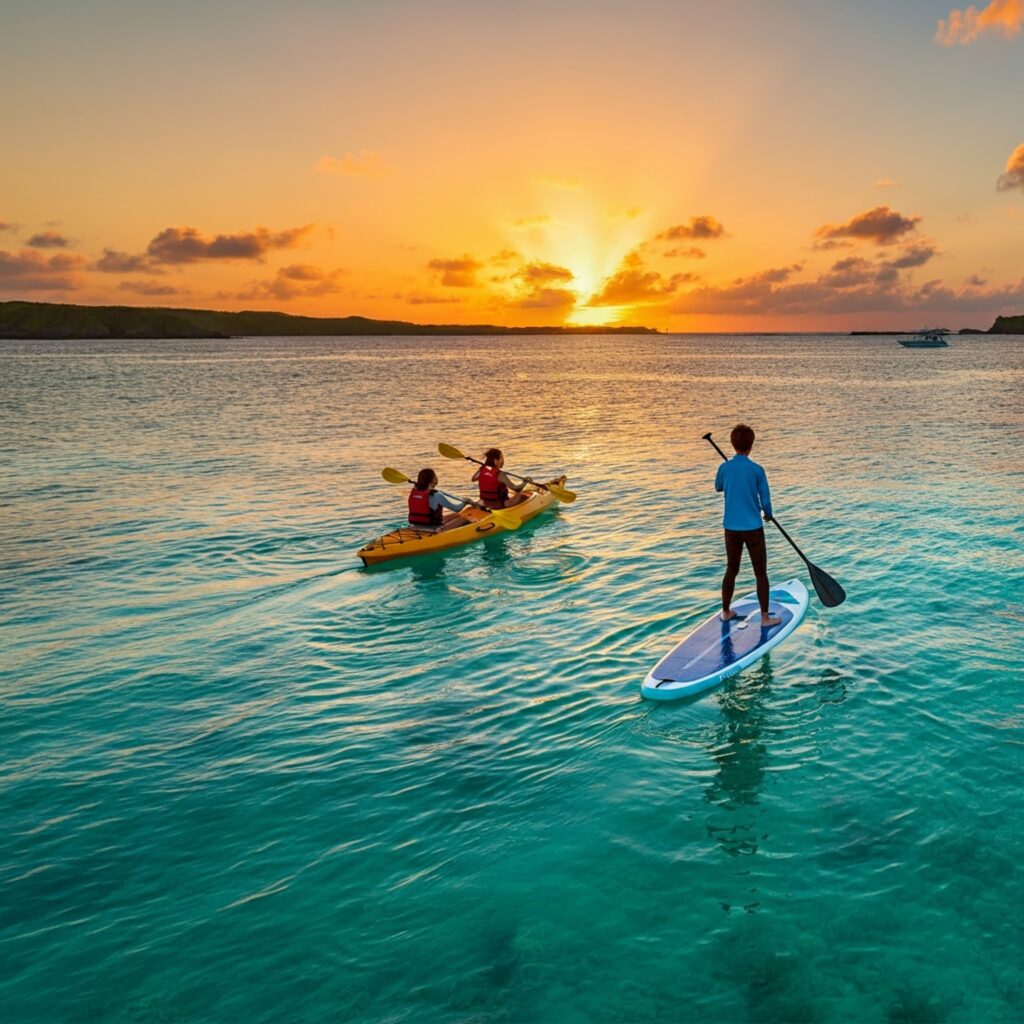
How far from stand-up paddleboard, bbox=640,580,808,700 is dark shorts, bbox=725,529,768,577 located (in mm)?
1008

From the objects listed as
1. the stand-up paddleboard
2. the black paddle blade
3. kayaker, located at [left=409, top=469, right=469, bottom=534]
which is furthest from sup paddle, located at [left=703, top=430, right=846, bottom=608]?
kayaker, located at [left=409, top=469, right=469, bottom=534]

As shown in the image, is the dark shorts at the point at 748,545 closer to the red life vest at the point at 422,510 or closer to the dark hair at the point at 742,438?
the dark hair at the point at 742,438

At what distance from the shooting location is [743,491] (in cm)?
1100

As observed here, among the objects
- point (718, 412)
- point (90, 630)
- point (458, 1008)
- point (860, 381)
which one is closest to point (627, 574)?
point (90, 630)

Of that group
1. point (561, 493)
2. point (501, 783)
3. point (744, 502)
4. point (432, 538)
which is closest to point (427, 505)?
point (432, 538)

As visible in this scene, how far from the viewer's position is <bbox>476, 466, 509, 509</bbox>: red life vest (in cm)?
2023

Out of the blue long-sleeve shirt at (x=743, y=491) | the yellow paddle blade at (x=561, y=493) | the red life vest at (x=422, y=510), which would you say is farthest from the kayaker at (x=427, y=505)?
the blue long-sleeve shirt at (x=743, y=491)

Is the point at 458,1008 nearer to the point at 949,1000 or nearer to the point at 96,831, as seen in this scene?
the point at 949,1000

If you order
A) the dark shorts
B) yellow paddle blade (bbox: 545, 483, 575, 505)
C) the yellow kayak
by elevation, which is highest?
the dark shorts

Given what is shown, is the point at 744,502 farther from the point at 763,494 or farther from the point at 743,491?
the point at 763,494

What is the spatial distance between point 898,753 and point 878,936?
314cm

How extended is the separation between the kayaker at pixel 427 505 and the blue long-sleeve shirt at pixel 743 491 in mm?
8113

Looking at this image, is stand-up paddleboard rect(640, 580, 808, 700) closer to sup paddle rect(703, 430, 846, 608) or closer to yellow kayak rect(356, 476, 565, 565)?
sup paddle rect(703, 430, 846, 608)

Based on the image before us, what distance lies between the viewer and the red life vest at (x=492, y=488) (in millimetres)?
20234
